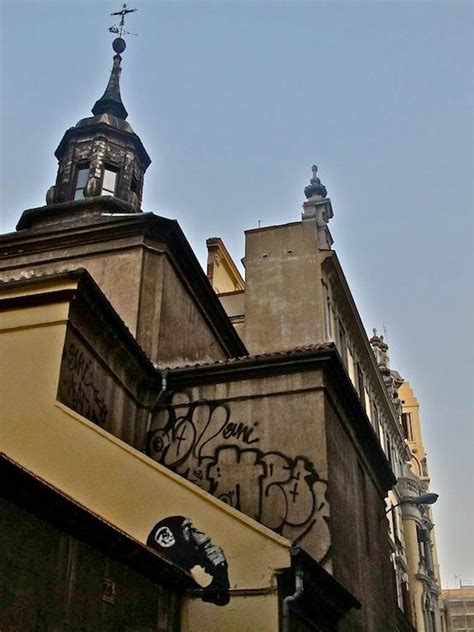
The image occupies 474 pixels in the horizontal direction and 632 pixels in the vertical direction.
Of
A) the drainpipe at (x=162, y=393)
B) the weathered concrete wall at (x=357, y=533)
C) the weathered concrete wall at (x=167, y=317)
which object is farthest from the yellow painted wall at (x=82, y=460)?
the weathered concrete wall at (x=167, y=317)

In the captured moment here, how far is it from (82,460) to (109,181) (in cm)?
1050

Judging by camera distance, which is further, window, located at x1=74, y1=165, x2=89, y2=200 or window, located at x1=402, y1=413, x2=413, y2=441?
window, located at x1=402, y1=413, x2=413, y2=441

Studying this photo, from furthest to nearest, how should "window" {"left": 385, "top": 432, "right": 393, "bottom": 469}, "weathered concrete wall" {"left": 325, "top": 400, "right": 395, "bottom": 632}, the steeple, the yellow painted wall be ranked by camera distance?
1. "window" {"left": 385, "top": 432, "right": 393, "bottom": 469}
2. the steeple
3. "weathered concrete wall" {"left": 325, "top": 400, "right": 395, "bottom": 632}
4. the yellow painted wall

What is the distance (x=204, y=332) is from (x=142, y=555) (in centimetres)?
936

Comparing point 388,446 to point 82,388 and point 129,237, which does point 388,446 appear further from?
point 82,388

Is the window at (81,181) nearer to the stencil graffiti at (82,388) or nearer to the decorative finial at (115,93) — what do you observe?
the decorative finial at (115,93)

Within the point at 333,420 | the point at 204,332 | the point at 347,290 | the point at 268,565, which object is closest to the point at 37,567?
the point at 268,565

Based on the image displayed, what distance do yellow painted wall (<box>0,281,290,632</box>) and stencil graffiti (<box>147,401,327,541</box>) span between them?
6.02 ft

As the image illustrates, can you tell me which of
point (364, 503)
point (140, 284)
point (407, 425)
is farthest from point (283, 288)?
point (407, 425)

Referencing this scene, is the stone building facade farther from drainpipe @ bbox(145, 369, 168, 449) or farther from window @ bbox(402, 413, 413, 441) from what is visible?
window @ bbox(402, 413, 413, 441)

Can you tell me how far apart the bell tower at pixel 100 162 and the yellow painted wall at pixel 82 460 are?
8107 mm

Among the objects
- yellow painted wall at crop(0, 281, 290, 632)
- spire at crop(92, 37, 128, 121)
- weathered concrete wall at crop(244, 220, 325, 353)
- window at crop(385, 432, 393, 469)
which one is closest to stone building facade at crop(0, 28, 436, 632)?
yellow painted wall at crop(0, 281, 290, 632)

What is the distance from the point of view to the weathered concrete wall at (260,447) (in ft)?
39.3

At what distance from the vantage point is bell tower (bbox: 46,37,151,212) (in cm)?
1950
